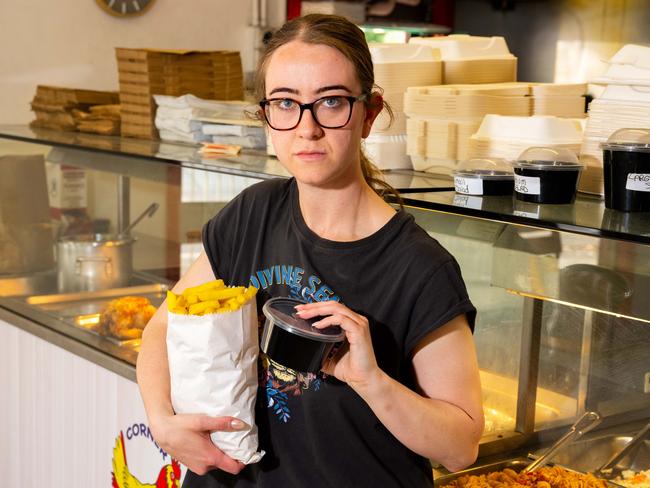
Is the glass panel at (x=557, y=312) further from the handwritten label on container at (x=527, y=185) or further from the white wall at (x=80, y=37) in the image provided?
the white wall at (x=80, y=37)

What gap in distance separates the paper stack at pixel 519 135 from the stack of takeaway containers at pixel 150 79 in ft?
5.45

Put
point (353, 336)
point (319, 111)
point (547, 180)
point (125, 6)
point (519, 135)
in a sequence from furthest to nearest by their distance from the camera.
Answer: point (125, 6)
point (519, 135)
point (547, 180)
point (319, 111)
point (353, 336)

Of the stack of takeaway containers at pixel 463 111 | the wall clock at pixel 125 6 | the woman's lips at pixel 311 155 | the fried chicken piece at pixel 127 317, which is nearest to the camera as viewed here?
the woman's lips at pixel 311 155

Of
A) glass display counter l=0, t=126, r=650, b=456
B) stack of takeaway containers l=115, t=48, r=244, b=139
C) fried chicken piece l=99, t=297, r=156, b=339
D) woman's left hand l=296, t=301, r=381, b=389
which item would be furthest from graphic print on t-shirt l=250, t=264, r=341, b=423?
stack of takeaway containers l=115, t=48, r=244, b=139

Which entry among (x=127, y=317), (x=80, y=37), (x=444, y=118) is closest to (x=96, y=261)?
(x=127, y=317)

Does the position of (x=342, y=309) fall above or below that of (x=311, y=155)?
below

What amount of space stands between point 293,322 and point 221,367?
0.60ft

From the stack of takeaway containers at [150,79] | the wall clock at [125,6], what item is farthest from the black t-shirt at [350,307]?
the wall clock at [125,6]

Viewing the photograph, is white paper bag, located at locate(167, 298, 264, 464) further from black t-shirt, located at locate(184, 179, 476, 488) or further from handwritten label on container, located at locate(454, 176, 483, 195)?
handwritten label on container, located at locate(454, 176, 483, 195)

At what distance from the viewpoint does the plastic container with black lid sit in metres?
1.94

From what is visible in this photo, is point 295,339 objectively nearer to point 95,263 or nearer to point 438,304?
point 438,304

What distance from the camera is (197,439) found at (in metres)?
1.53

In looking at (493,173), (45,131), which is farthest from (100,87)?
(493,173)

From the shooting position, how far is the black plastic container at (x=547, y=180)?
1.83 metres
